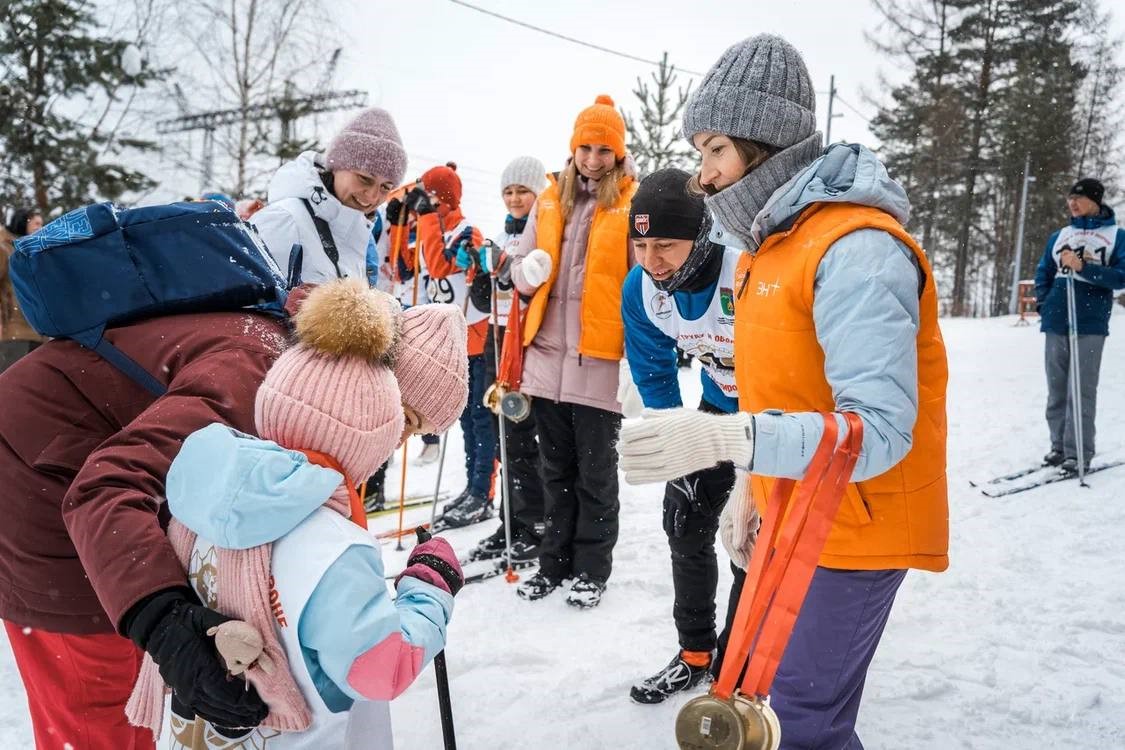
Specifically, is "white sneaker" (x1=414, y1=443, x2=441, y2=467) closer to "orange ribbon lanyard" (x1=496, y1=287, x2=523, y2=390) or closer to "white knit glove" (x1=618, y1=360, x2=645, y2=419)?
"orange ribbon lanyard" (x1=496, y1=287, x2=523, y2=390)

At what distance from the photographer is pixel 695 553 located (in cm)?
304

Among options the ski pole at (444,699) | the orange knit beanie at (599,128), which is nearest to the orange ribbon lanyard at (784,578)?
the ski pole at (444,699)

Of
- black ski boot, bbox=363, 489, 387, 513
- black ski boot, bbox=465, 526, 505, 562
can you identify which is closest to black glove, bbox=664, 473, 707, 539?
black ski boot, bbox=465, 526, 505, 562

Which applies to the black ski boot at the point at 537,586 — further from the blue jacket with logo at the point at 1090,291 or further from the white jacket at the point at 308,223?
Answer: the blue jacket with logo at the point at 1090,291

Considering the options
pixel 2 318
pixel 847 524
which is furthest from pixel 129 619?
pixel 2 318

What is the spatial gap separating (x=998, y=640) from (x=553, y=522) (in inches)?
86.0

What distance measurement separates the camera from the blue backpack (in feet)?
5.17

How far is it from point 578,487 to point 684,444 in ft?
8.28

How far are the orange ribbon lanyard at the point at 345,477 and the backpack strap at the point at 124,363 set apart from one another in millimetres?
468

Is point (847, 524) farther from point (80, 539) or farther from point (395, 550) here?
point (395, 550)

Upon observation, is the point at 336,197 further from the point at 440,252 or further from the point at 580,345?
the point at 440,252

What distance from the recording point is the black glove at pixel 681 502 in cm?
289

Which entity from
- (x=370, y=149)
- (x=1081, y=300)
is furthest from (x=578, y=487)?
(x=1081, y=300)

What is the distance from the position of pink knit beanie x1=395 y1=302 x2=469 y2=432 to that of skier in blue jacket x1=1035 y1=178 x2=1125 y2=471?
19.4ft
